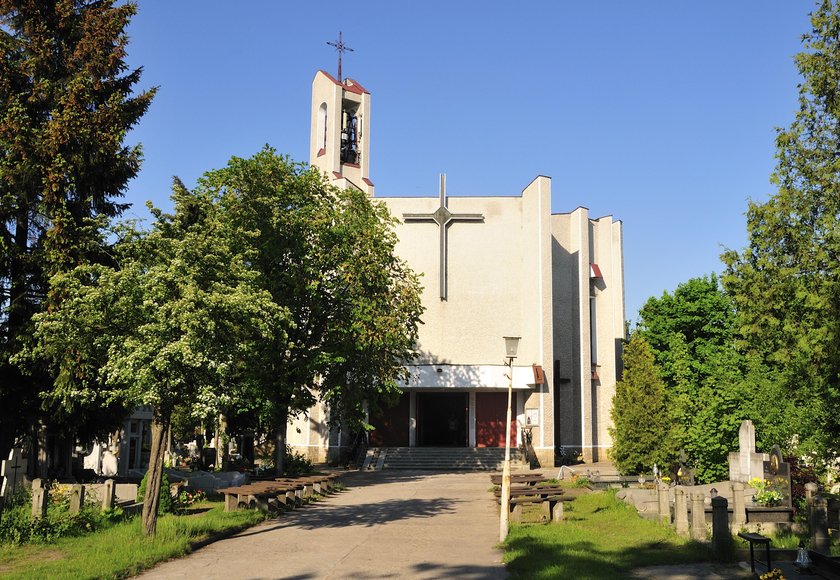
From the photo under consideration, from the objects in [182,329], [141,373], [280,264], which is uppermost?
[280,264]

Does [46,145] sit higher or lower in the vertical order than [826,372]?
higher

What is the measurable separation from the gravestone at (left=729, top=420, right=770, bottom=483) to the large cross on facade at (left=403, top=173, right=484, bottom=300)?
19360mm

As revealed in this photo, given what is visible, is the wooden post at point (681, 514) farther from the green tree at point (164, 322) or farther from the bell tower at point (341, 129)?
the bell tower at point (341, 129)

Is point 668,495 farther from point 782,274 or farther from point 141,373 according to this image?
point 141,373

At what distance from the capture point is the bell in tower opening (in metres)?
39.6

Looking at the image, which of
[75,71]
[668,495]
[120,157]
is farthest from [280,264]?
[668,495]

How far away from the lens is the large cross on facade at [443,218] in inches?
1528

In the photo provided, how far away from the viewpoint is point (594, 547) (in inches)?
509

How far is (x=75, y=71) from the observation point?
68.0 ft

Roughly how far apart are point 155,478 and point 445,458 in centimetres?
2413

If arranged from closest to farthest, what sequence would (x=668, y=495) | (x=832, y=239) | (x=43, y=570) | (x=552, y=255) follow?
(x=43, y=570) < (x=832, y=239) < (x=668, y=495) < (x=552, y=255)

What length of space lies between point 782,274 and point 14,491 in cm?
1757

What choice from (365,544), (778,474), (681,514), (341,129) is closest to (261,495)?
(365,544)

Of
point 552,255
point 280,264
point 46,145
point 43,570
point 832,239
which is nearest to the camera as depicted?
point 43,570
